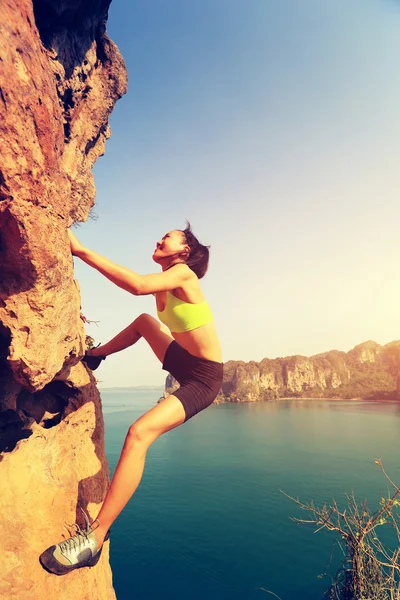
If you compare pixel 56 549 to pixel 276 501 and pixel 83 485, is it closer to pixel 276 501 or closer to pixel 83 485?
pixel 83 485

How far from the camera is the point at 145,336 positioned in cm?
388

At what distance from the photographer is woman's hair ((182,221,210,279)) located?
3.32 metres

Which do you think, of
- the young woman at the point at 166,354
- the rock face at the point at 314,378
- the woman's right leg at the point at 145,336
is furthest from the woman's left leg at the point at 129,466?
A: the rock face at the point at 314,378

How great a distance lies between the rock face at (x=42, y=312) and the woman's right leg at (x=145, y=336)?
57cm

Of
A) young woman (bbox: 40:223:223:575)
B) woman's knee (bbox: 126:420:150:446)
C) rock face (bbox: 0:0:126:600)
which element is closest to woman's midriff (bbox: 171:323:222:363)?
young woman (bbox: 40:223:223:575)

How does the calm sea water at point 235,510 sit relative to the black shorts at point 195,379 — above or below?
below

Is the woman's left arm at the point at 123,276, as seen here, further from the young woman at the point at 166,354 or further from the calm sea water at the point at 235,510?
the calm sea water at the point at 235,510

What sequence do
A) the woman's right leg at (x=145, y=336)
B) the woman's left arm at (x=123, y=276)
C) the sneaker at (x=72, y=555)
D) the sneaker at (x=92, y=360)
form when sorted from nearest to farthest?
1. the sneaker at (x=72, y=555)
2. the woman's left arm at (x=123, y=276)
3. the woman's right leg at (x=145, y=336)
4. the sneaker at (x=92, y=360)

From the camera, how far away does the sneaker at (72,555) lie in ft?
8.07

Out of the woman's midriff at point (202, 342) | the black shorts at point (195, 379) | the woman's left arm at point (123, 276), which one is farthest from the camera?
the woman's midriff at point (202, 342)

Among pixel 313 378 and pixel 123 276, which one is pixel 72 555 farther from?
pixel 313 378

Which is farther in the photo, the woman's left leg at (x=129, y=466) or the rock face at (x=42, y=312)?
the woman's left leg at (x=129, y=466)

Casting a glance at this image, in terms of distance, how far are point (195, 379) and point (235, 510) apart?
26445 mm

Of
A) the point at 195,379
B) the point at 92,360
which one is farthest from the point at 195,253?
the point at 92,360
